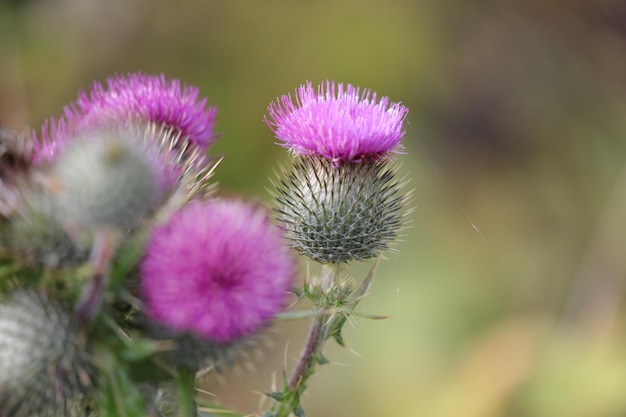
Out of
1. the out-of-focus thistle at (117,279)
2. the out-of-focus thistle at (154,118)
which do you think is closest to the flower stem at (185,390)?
the out-of-focus thistle at (117,279)

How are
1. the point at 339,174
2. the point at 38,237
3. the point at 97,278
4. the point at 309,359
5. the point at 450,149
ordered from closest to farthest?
the point at 97,278, the point at 38,237, the point at 309,359, the point at 339,174, the point at 450,149

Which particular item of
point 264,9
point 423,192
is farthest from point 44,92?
point 423,192

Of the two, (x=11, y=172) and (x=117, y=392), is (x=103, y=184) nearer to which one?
(x=11, y=172)

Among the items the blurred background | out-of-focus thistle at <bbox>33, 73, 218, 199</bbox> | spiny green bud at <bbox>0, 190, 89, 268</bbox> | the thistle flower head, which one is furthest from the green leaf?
the blurred background

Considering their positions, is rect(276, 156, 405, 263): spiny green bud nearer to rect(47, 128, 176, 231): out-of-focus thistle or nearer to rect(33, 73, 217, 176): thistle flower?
rect(33, 73, 217, 176): thistle flower

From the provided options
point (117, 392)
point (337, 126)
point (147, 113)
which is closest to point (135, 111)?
point (147, 113)
